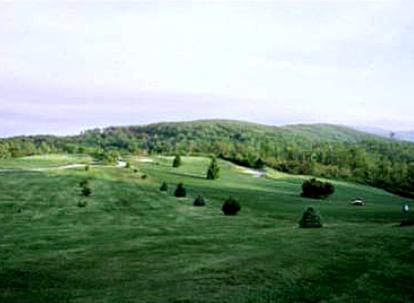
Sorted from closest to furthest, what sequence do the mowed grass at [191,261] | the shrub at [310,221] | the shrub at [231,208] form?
1. the mowed grass at [191,261]
2. the shrub at [310,221]
3. the shrub at [231,208]

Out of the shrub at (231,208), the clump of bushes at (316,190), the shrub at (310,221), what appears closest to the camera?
the shrub at (310,221)

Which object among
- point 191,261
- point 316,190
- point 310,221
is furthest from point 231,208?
point 316,190

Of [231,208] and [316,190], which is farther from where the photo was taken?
[316,190]

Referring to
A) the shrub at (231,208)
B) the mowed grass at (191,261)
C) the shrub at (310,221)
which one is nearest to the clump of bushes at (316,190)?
the shrub at (231,208)

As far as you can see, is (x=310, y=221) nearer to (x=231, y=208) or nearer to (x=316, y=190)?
(x=231, y=208)

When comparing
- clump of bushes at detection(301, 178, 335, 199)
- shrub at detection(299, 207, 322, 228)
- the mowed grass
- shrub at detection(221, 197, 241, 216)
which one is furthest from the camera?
clump of bushes at detection(301, 178, 335, 199)

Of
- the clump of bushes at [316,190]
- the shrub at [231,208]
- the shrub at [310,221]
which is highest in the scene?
the shrub at [310,221]

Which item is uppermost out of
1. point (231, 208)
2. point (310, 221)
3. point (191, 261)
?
point (191, 261)

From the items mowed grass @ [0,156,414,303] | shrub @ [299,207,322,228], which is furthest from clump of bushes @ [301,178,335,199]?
shrub @ [299,207,322,228]

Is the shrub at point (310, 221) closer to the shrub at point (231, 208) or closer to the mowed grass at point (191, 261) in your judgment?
the mowed grass at point (191, 261)

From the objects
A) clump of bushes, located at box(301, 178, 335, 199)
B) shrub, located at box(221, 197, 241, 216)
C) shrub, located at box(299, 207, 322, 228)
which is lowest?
clump of bushes, located at box(301, 178, 335, 199)

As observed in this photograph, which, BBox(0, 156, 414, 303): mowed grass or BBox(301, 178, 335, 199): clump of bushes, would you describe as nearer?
BBox(0, 156, 414, 303): mowed grass

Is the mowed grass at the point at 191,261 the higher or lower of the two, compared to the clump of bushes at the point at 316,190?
higher

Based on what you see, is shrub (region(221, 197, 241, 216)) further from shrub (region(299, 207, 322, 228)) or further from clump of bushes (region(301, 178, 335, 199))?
clump of bushes (region(301, 178, 335, 199))
